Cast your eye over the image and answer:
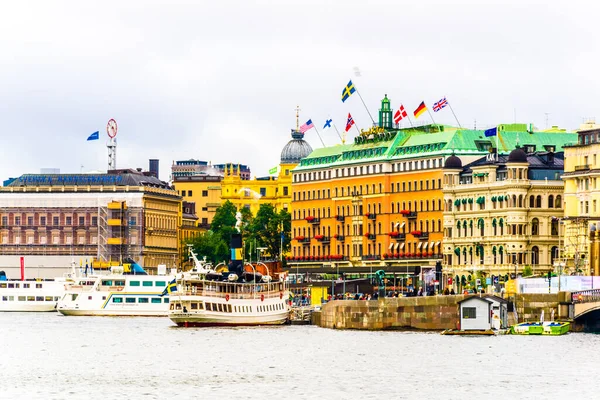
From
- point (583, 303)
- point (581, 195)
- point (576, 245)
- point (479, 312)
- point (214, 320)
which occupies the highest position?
point (581, 195)

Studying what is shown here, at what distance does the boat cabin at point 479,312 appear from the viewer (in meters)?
147

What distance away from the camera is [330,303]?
16475cm

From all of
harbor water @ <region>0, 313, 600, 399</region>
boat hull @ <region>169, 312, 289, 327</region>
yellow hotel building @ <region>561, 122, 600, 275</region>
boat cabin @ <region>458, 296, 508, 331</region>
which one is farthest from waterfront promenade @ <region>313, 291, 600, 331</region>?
yellow hotel building @ <region>561, 122, 600, 275</region>

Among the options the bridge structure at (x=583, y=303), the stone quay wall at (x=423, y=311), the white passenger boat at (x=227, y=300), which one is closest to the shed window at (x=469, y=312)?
the stone quay wall at (x=423, y=311)

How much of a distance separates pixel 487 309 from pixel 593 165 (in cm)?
4295

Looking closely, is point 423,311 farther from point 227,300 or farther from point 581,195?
point 581,195

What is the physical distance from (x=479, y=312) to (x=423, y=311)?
5592 mm

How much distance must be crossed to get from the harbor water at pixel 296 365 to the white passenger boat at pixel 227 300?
7.03 m

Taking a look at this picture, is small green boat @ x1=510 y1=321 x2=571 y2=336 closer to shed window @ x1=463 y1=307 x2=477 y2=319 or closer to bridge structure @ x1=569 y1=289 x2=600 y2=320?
bridge structure @ x1=569 y1=289 x2=600 y2=320

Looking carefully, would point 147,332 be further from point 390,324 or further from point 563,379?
point 563,379

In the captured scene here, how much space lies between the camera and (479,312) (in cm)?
14788

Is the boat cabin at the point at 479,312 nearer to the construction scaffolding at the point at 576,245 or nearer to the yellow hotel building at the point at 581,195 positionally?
the construction scaffolding at the point at 576,245

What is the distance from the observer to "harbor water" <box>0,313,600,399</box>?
10438 centimetres

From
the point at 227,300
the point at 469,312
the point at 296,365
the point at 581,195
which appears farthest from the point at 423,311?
the point at 581,195
